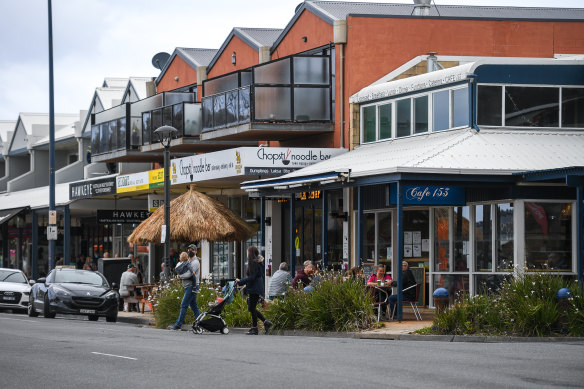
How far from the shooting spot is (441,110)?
25562 mm

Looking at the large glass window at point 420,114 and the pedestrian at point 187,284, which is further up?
the large glass window at point 420,114

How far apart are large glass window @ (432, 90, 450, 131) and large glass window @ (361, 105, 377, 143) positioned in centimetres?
261

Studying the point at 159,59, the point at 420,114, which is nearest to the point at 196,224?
the point at 420,114

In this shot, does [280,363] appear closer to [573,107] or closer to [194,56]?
[573,107]

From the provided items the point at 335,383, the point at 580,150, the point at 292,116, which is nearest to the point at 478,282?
the point at 580,150

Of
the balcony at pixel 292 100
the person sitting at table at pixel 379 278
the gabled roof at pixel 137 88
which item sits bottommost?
the person sitting at table at pixel 379 278

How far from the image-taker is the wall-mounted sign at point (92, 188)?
3797cm

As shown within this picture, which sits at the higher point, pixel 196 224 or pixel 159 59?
pixel 159 59

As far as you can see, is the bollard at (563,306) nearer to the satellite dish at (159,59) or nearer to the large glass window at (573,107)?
the large glass window at (573,107)

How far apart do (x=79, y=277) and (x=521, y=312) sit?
1348 centimetres

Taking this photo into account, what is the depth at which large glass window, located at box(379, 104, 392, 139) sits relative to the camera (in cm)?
2753

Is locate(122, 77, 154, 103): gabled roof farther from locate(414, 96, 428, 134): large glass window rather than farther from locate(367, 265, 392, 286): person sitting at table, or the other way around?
locate(367, 265, 392, 286): person sitting at table

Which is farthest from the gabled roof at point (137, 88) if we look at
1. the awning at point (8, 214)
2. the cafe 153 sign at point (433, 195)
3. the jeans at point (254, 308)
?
the jeans at point (254, 308)

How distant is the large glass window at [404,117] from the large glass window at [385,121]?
0.39 metres
